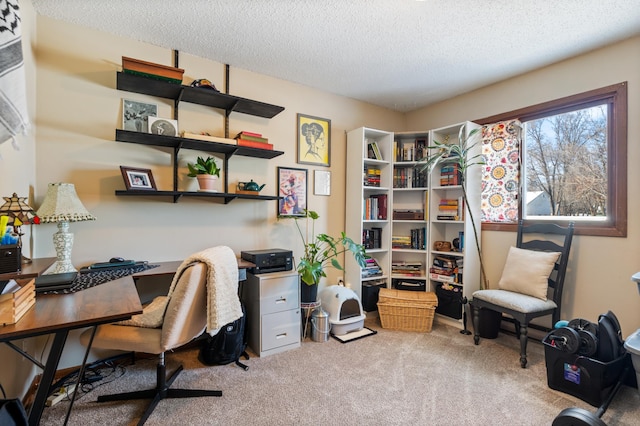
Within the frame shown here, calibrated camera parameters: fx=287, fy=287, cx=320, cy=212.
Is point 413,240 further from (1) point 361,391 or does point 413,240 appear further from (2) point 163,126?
(2) point 163,126

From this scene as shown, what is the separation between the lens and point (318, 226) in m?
3.21

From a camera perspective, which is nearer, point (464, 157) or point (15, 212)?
point (15, 212)

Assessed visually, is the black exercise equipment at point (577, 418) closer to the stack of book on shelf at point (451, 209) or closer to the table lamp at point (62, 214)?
the stack of book on shelf at point (451, 209)

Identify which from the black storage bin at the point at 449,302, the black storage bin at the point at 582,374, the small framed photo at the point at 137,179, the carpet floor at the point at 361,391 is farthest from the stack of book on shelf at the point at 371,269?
the small framed photo at the point at 137,179

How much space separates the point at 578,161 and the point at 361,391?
265 cm

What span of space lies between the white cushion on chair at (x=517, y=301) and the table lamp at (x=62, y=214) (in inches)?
121

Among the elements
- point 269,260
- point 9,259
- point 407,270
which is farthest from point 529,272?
point 9,259

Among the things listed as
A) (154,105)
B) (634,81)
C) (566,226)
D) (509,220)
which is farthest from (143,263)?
(634,81)

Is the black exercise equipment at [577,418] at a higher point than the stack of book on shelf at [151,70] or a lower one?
lower

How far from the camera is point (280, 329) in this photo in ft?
7.91

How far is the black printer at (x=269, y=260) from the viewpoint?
2389 mm

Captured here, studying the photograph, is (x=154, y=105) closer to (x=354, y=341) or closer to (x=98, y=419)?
(x=98, y=419)

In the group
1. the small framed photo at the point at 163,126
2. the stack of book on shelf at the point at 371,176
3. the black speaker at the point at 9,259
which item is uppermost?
the small framed photo at the point at 163,126

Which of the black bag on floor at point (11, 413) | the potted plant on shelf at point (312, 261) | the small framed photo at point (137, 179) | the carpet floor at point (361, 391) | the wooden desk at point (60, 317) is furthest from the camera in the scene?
the potted plant on shelf at point (312, 261)
